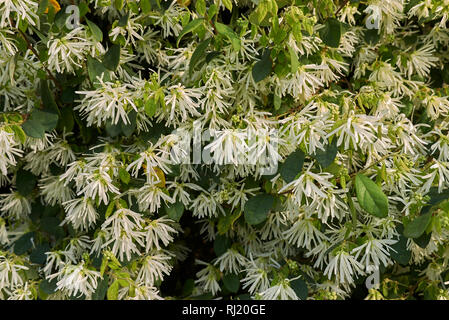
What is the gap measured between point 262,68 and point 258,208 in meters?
0.40

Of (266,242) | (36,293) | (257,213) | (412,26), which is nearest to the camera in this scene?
(257,213)

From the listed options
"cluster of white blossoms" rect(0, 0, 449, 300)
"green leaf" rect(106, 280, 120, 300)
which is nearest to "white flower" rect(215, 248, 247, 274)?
"cluster of white blossoms" rect(0, 0, 449, 300)

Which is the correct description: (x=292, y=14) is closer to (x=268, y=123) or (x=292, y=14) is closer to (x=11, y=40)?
(x=268, y=123)

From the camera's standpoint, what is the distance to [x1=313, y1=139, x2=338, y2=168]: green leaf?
1.36 metres

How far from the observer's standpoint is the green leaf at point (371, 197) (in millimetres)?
1337

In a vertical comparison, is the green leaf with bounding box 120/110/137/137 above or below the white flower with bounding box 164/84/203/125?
below

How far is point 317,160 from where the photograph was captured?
1.37 meters

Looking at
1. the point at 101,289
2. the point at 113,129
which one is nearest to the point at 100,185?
the point at 113,129

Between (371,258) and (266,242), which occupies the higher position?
(371,258)

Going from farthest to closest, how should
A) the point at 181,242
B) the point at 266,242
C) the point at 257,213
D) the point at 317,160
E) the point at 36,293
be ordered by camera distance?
1. the point at 181,242
2. the point at 266,242
3. the point at 36,293
4. the point at 257,213
5. the point at 317,160

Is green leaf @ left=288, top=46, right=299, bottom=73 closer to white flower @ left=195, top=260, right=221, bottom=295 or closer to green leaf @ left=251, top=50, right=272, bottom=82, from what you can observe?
green leaf @ left=251, top=50, right=272, bottom=82
